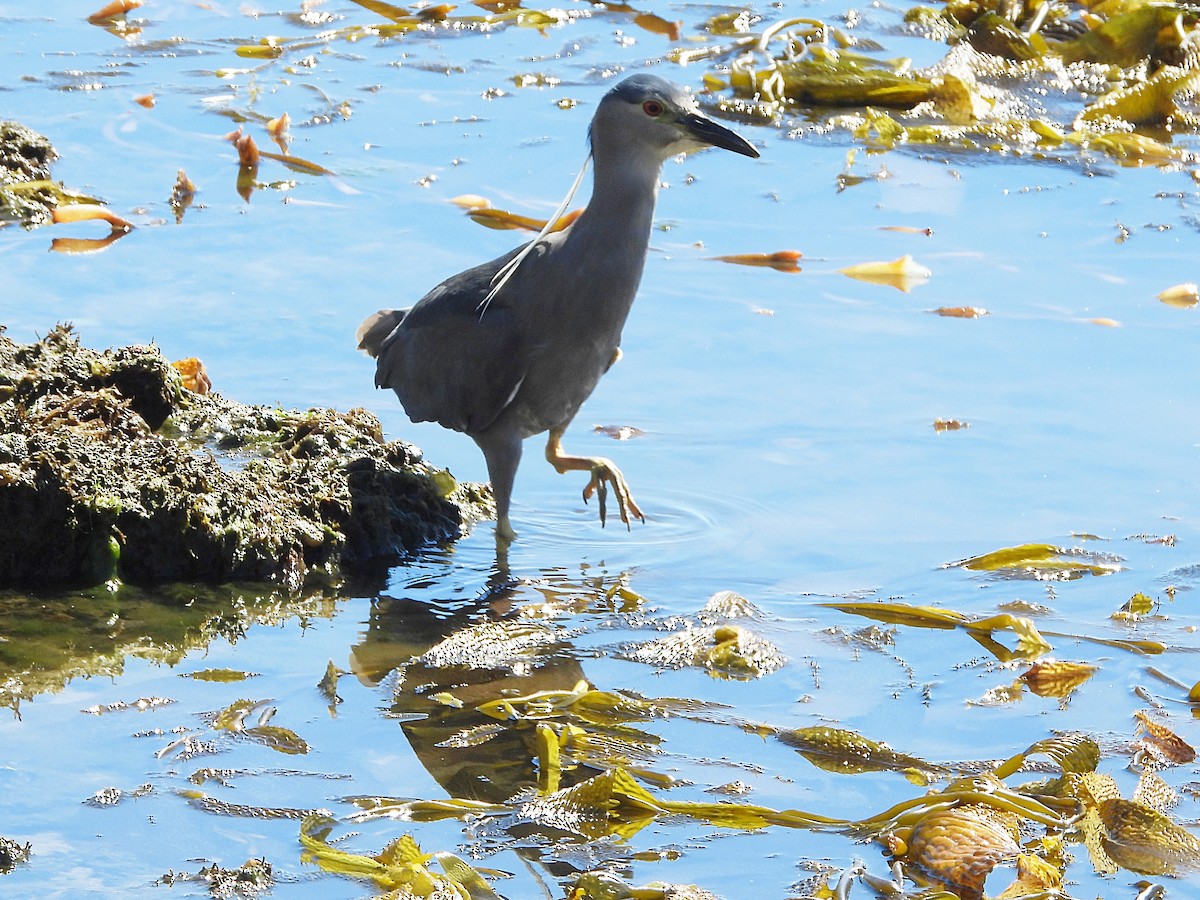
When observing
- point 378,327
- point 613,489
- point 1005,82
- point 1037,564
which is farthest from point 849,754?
point 1005,82

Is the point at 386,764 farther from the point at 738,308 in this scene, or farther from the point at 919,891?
the point at 738,308

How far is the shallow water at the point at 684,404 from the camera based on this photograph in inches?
129

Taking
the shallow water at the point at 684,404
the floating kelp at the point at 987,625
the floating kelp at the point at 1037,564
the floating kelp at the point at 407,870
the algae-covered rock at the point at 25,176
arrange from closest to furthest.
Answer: the floating kelp at the point at 407,870 < the shallow water at the point at 684,404 < the floating kelp at the point at 987,625 < the floating kelp at the point at 1037,564 < the algae-covered rock at the point at 25,176

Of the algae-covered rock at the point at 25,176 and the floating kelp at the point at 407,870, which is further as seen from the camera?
the algae-covered rock at the point at 25,176

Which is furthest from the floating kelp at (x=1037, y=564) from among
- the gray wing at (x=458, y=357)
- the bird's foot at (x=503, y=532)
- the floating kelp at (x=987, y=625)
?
the gray wing at (x=458, y=357)

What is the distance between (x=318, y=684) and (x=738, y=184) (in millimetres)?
4468

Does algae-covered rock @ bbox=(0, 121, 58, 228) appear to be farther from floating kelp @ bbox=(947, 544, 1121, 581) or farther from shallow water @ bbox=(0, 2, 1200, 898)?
floating kelp @ bbox=(947, 544, 1121, 581)

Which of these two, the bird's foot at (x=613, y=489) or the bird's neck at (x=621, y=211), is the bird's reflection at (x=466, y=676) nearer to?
the bird's foot at (x=613, y=489)

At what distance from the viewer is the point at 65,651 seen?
12.2 ft

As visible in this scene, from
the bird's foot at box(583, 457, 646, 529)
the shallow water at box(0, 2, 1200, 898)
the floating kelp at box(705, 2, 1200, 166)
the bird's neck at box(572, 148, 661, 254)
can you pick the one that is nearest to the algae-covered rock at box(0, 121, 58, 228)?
the shallow water at box(0, 2, 1200, 898)

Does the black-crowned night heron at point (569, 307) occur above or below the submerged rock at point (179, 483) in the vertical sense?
above

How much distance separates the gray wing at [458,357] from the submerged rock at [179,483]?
0.19 m

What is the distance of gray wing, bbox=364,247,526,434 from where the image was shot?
4.89 m

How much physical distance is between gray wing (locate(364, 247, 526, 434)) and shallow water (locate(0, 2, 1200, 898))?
0.34 m
